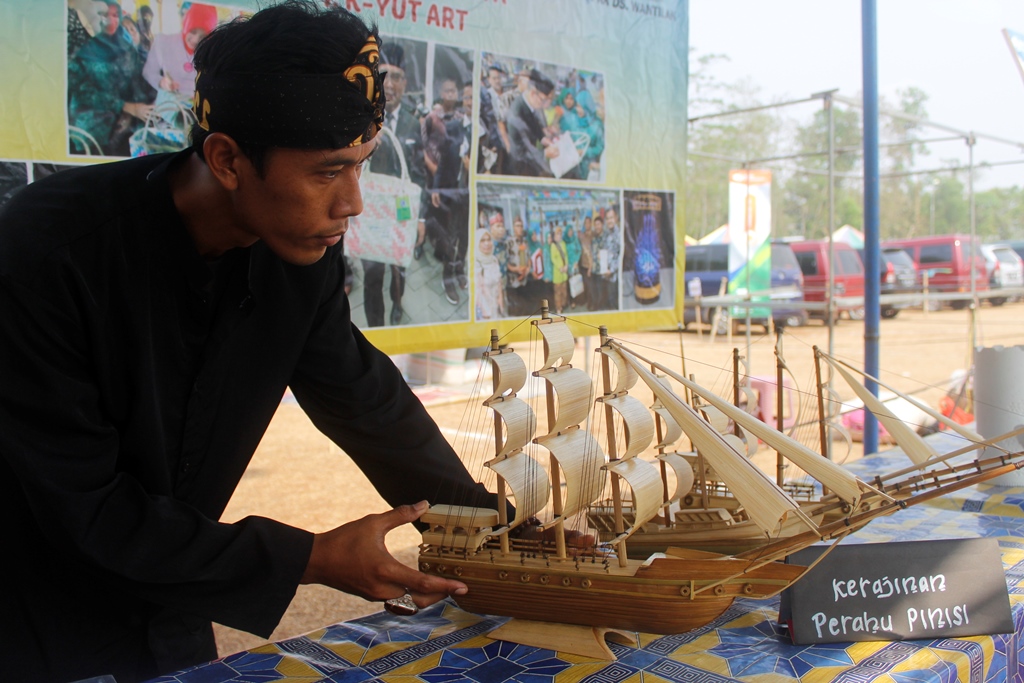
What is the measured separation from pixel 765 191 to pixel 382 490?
8922 millimetres

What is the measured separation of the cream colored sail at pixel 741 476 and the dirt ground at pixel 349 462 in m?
0.34

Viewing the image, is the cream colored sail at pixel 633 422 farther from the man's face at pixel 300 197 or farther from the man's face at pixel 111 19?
the man's face at pixel 111 19

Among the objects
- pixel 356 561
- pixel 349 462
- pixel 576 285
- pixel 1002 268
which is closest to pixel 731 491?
pixel 356 561

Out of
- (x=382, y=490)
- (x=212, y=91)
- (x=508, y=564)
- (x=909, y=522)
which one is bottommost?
(x=909, y=522)

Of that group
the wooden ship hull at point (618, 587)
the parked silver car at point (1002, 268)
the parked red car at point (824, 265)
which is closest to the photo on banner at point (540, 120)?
the wooden ship hull at point (618, 587)

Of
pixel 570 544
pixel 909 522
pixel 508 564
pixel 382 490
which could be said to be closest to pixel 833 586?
pixel 570 544

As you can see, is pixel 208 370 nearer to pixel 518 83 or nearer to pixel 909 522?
pixel 518 83

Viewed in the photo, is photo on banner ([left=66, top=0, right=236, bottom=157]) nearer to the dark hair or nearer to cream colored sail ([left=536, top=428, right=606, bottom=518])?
the dark hair

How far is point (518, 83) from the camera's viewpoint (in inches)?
114

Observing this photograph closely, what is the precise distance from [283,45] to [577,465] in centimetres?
101

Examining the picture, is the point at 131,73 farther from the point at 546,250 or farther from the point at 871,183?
the point at 871,183

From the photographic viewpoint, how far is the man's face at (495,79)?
2811 mm

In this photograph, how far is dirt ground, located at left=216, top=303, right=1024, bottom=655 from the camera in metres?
4.43

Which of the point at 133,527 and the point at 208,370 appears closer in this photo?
the point at 133,527
